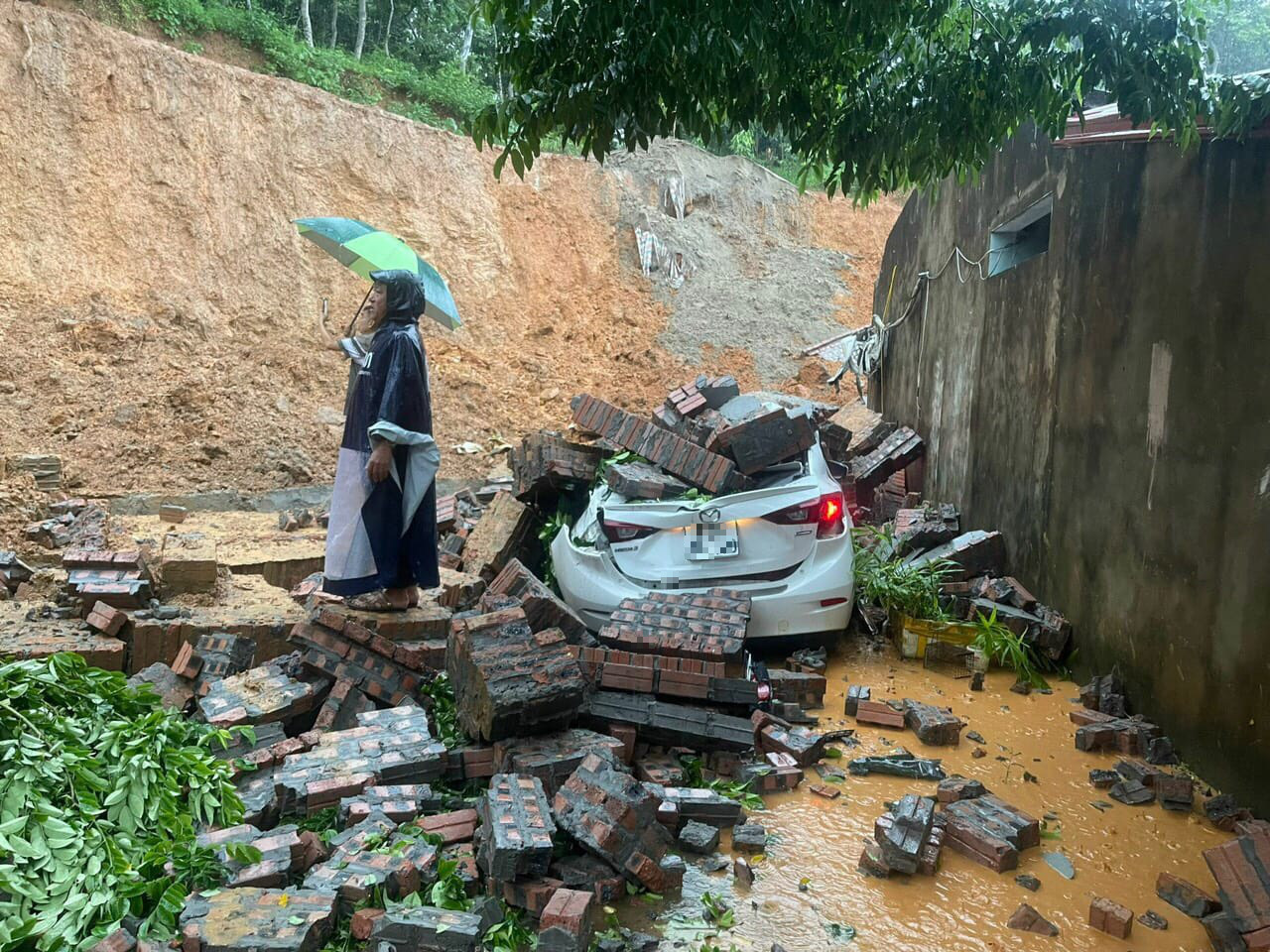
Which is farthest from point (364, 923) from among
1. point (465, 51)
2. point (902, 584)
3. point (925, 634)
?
point (465, 51)

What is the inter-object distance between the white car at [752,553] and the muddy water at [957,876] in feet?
3.15

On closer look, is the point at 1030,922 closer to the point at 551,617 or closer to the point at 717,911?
the point at 717,911

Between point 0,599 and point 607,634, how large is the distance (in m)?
4.17

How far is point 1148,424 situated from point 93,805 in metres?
5.33

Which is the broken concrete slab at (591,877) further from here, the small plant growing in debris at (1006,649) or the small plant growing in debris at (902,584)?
the small plant growing in debris at (902,584)

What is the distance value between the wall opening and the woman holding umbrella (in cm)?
537

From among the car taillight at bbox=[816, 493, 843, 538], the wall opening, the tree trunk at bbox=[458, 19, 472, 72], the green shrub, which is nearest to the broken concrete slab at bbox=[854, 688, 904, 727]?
the car taillight at bbox=[816, 493, 843, 538]

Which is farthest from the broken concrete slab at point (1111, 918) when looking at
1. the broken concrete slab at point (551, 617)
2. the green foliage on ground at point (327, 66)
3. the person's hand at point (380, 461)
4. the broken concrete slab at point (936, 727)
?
the green foliage on ground at point (327, 66)

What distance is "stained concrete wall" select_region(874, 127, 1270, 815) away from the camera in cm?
427

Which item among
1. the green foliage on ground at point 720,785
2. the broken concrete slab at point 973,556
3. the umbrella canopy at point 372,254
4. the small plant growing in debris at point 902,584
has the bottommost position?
the green foliage on ground at point 720,785

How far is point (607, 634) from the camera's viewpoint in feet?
16.6

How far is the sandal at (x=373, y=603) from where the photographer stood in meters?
5.69

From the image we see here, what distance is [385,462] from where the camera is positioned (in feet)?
17.8

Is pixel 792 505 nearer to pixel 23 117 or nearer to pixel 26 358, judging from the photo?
pixel 26 358
